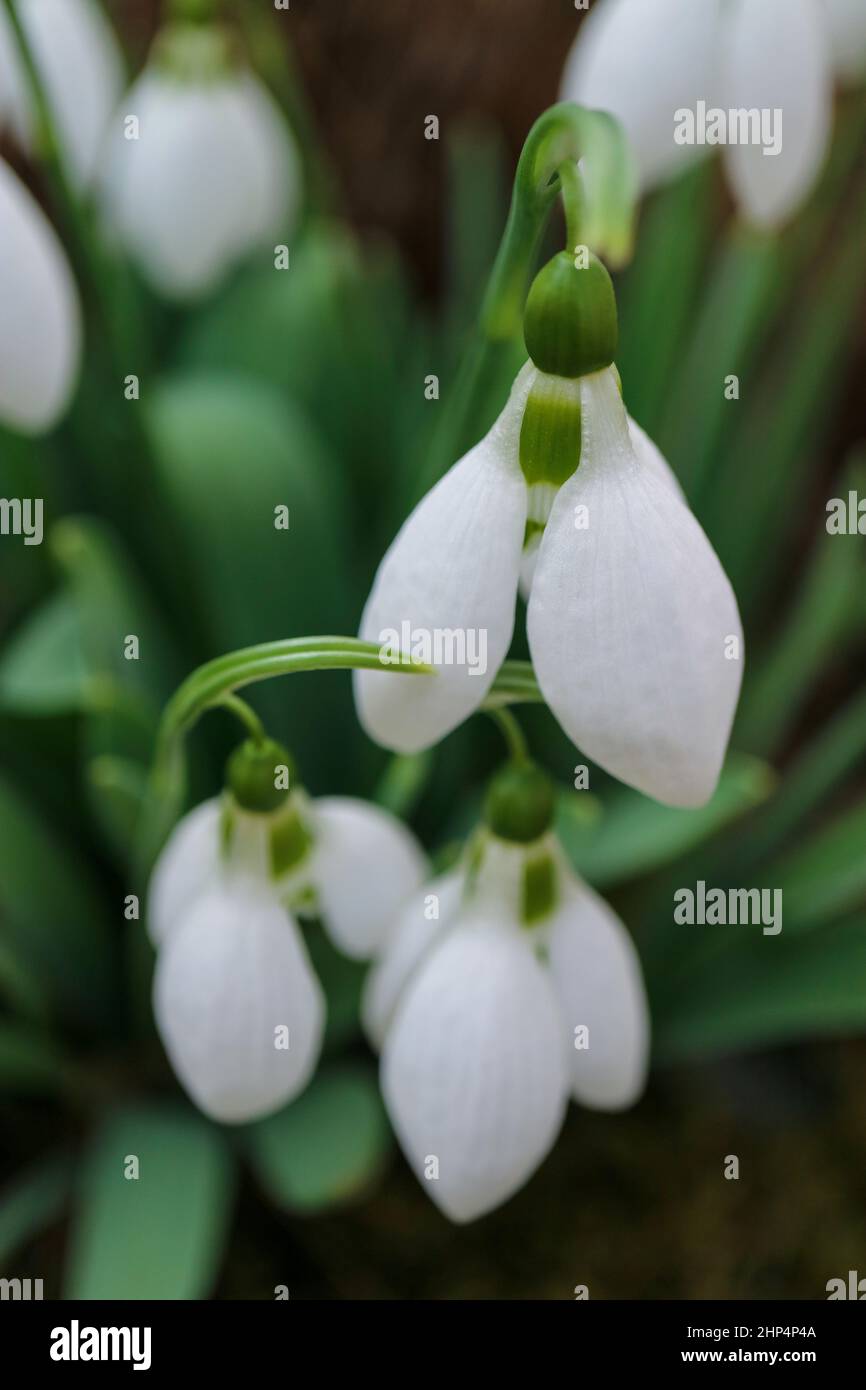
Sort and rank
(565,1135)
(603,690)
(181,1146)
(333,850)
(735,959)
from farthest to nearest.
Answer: (565,1135) < (735,959) < (181,1146) < (333,850) < (603,690)

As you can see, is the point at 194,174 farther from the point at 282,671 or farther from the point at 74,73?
the point at 282,671

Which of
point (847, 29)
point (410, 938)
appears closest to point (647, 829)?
point (410, 938)

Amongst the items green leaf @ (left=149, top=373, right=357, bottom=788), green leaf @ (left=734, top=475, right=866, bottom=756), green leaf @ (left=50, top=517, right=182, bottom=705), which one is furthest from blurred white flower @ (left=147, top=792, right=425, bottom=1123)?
green leaf @ (left=734, top=475, right=866, bottom=756)

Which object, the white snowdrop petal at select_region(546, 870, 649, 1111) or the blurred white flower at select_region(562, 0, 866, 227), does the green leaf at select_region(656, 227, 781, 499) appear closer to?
the blurred white flower at select_region(562, 0, 866, 227)

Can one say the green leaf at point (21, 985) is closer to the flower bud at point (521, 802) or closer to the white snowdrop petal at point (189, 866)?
the white snowdrop petal at point (189, 866)

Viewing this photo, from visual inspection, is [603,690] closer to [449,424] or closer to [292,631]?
[449,424]
